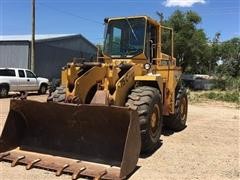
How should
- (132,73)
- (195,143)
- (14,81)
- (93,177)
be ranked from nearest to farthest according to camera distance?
(93,177) → (132,73) → (195,143) → (14,81)

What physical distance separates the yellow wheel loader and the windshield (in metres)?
0.03

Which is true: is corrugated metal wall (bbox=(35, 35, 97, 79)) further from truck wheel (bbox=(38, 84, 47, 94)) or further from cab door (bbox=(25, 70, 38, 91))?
cab door (bbox=(25, 70, 38, 91))

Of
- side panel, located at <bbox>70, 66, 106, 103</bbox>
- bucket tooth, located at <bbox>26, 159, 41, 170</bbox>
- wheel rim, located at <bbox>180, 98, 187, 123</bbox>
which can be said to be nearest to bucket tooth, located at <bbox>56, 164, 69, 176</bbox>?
bucket tooth, located at <bbox>26, 159, 41, 170</bbox>

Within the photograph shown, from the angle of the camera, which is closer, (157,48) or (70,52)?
(157,48)

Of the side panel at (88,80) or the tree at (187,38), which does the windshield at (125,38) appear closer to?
the side panel at (88,80)

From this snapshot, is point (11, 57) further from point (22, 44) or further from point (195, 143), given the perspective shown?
point (195, 143)

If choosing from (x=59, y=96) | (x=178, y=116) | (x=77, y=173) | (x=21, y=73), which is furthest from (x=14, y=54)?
(x=77, y=173)

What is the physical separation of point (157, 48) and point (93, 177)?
15.6 ft

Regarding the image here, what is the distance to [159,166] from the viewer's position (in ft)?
25.1

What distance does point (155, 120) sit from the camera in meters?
8.76

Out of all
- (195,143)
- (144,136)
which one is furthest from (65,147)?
(195,143)

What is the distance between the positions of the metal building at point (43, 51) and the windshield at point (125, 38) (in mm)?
21139

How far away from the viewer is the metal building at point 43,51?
31894 mm

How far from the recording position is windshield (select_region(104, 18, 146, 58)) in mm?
9891
